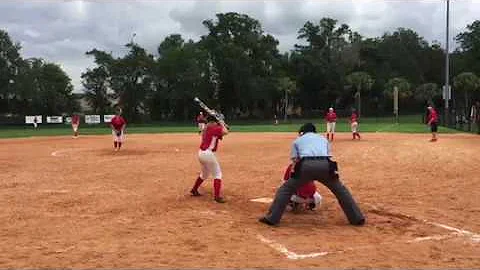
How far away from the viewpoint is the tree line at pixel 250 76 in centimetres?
8731

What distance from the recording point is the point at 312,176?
28.9 ft

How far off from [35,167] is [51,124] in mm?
56506

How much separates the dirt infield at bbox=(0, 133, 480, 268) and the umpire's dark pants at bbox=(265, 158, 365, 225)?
0.67ft

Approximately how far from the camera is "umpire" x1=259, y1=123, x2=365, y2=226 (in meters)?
8.80

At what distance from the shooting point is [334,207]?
10445 mm

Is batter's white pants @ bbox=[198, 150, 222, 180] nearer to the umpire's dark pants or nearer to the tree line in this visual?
the umpire's dark pants

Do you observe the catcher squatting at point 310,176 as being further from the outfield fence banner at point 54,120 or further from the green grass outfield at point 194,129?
the outfield fence banner at point 54,120

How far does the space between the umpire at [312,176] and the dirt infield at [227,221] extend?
216 millimetres

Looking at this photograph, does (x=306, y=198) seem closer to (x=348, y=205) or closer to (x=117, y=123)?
(x=348, y=205)

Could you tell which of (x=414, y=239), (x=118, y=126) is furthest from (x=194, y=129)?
(x=414, y=239)

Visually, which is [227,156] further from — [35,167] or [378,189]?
[378,189]

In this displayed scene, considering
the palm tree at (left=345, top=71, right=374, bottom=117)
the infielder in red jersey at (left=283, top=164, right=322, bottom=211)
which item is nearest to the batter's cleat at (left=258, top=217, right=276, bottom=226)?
the infielder in red jersey at (left=283, top=164, right=322, bottom=211)

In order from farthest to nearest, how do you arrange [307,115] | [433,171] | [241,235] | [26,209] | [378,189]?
1. [307,115]
2. [433,171]
3. [378,189]
4. [26,209]
5. [241,235]

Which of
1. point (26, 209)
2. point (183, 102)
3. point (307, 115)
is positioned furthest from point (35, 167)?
point (307, 115)
